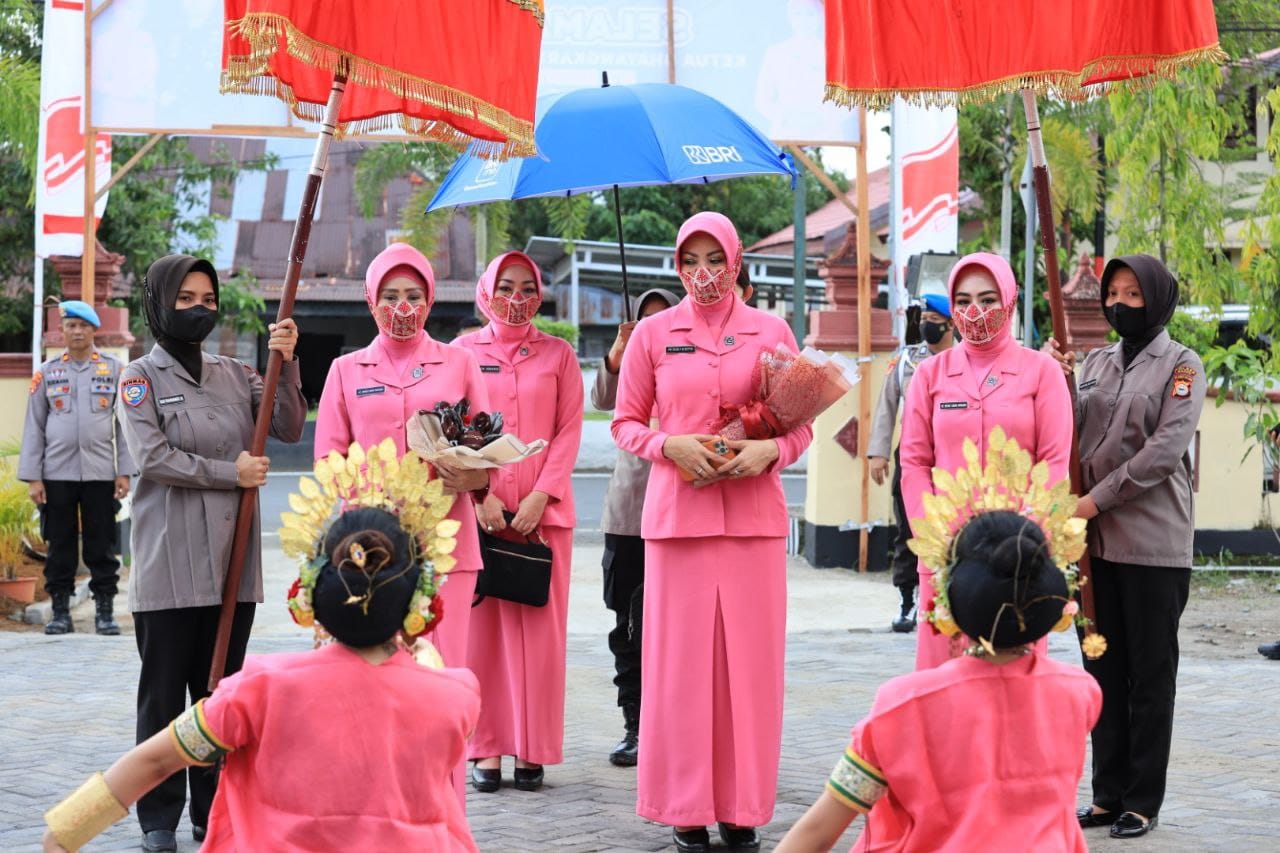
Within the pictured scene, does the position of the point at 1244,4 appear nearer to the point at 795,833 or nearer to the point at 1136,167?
the point at 1136,167

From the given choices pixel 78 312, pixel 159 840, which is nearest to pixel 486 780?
pixel 159 840

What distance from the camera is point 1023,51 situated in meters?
5.65

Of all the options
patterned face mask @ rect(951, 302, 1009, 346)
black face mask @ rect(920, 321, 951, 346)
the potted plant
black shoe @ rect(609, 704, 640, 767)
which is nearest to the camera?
patterned face mask @ rect(951, 302, 1009, 346)

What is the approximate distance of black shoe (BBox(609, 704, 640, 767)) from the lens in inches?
276

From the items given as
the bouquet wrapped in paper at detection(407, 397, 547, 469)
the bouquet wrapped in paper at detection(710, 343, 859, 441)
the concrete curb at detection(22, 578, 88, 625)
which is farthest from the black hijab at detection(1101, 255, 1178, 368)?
the concrete curb at detection(22, 578, 88, 625)

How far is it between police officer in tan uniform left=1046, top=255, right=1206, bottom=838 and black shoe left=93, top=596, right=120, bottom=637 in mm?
7018

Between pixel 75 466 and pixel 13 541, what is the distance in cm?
139

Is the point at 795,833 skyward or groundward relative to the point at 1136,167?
groundward

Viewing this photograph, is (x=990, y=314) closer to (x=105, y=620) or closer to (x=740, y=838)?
(x=740, y=838)

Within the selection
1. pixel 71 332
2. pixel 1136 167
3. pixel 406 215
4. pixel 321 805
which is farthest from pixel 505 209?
pixel 321 805

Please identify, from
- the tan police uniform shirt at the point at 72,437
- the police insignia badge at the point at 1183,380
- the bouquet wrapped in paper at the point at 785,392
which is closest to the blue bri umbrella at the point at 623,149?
the bouquet wrapped in paper at the point at 785,392

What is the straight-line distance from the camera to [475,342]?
6.94 meters

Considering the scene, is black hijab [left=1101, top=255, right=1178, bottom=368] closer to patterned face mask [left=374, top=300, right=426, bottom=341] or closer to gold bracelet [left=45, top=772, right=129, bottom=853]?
patterned face mask [left=374, top=300, right=426, bottom=341]

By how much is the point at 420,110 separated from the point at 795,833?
363cm
